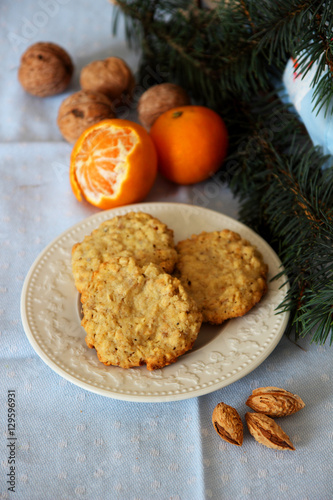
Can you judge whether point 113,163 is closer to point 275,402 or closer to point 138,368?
point 138,368

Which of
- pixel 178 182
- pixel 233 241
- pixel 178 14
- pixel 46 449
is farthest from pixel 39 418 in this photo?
pixel 178 14

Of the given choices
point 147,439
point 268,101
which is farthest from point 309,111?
point 147,439

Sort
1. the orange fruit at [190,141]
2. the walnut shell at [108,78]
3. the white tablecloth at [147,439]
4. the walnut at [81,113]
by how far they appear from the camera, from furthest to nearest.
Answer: the walnut shell at [108,78]
the walnut at [81,113]
the orange fruit at [190,141]
the white tablecloth at [147,439]

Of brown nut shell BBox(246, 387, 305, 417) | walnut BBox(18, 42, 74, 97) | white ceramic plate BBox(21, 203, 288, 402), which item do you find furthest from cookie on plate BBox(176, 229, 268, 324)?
walnut BBox(18, 42, 74, 97)

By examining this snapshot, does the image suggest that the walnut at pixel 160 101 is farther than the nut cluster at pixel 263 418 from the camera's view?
Yes

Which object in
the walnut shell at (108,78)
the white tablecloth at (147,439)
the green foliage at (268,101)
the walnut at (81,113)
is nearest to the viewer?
the white tablecloth at (147,439)

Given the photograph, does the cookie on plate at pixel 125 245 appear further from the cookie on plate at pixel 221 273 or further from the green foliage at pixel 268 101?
the green foliage at pixel 268 101

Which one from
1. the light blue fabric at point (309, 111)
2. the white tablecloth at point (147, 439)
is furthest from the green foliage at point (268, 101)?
the white tablecloth at point (147, 439)
